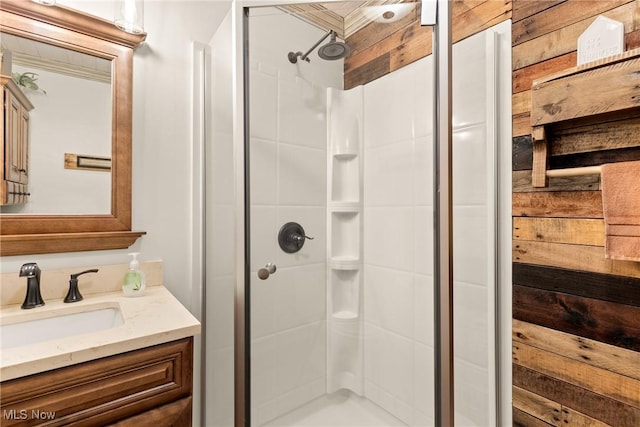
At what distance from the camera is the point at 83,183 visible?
1205 mm

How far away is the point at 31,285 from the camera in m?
1.03

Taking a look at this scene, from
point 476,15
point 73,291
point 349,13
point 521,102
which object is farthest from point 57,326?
point 476,15

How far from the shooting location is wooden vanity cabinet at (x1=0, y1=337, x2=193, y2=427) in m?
0.70

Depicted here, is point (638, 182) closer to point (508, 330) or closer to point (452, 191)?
point (452, 191)

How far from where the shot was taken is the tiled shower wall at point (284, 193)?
1047 mm

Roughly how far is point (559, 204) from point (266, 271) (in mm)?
984

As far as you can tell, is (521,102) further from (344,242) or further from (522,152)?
(344,242)

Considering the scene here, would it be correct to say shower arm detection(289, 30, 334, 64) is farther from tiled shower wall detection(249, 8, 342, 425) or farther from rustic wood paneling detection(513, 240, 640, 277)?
rustic wood paneling detection(513, 240, 640, 277)

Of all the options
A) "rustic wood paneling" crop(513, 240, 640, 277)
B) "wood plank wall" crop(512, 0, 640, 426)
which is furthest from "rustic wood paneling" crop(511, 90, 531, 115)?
"rustic wood paneling" crop(513, 240, 640, 277)

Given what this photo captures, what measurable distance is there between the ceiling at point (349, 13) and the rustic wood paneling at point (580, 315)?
996 millimetres

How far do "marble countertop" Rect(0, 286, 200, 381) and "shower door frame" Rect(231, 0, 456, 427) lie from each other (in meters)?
0.23

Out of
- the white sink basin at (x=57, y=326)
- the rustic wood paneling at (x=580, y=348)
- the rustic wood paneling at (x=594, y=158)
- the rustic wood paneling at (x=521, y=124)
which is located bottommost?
the rustic wood paneling at (x=580, y=348)

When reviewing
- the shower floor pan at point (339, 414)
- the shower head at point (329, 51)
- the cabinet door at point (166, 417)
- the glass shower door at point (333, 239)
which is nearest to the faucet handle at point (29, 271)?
the cabinet door at point (166, 417)

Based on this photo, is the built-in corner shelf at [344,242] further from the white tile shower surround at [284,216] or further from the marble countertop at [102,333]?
the marble countertop at [102,333]
